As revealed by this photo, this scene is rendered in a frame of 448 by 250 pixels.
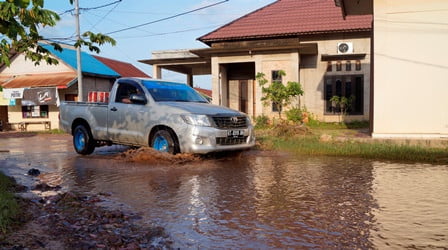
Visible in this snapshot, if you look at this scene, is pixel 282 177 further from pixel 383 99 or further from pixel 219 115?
pixel 383 99

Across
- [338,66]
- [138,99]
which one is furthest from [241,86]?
[138,99]

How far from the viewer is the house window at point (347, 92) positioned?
18.8 m

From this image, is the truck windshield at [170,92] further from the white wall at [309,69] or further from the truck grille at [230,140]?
the white wall at [309,69]

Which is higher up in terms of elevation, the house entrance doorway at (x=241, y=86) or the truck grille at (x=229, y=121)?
the house entrance doorway at (x=241, y=86)

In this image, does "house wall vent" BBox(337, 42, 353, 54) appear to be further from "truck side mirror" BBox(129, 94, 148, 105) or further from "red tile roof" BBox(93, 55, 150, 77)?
"red tile roof" BBox(93, 55, 150, 77)

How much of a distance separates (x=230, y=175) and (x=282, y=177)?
2.93 ft

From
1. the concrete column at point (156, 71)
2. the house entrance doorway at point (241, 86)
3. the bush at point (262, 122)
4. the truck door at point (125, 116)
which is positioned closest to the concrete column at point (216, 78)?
the house entrance doorway at point (241, 86)

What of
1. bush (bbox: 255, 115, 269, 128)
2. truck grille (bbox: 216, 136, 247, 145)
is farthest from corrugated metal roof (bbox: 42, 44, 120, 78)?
truck grille (bbox: 216, 136, 247, 145)

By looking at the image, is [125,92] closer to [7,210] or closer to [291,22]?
[7,210]

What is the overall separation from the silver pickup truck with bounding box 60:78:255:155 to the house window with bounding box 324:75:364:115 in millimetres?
11196

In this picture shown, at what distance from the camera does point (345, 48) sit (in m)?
18.6

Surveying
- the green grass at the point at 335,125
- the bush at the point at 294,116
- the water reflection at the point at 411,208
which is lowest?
the water reflection at the point at 411,208

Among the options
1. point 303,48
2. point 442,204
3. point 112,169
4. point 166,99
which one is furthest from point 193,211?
point 303,48

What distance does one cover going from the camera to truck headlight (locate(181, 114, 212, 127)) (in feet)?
26.3
